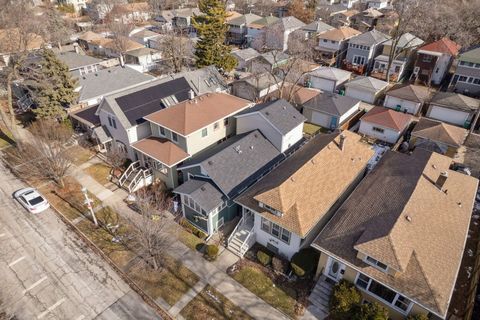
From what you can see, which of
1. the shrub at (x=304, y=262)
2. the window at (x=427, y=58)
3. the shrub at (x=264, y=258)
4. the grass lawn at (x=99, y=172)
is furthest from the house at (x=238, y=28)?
the shrub at (x=304, y=262)

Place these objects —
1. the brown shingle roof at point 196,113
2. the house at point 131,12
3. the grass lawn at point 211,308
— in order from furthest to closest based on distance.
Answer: the house at point 131,12 < the brown shingle roof at point 196,113 < the grass lawn at point 211,308

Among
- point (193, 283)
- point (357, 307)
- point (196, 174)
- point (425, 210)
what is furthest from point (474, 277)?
point (196, 174)

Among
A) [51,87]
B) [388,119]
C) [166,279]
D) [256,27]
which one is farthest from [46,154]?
[256,27]

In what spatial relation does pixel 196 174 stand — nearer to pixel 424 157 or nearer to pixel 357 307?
pixel 357 307

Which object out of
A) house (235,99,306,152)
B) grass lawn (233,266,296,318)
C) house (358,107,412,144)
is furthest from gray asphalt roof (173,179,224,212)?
house (358,107,412,144)

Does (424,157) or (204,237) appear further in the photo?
(424,157)

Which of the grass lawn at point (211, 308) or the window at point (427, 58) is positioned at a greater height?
the window at point (427, 58)

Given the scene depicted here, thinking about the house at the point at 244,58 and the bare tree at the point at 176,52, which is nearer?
the bare tree at the point at 176,52

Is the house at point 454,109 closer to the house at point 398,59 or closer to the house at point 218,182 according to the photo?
the house at point 398,59
